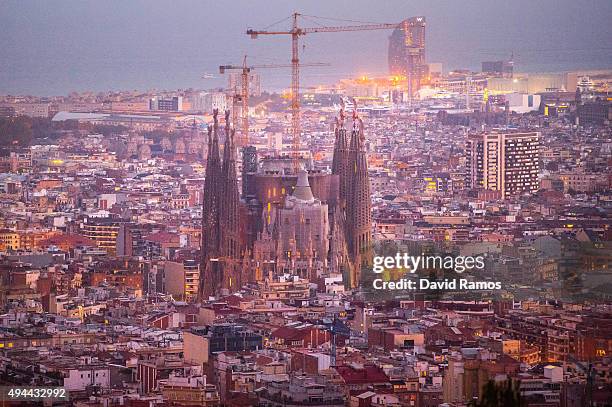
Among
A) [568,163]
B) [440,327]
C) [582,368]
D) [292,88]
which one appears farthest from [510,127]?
[582,368]

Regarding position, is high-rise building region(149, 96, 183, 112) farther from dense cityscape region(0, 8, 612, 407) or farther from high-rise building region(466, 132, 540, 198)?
high-rise building region(466, 132, 540, 198)

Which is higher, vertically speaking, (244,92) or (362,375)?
(244,92)

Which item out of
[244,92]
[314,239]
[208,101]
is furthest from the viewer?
[208,101]

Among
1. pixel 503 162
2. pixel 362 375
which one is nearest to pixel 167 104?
pixel 503 162

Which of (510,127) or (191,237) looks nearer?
(191,237)

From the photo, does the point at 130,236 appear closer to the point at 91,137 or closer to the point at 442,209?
the point at 442,209

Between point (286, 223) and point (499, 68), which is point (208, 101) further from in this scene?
point (286, 223)

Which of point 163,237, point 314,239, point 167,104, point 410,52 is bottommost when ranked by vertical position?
point 163,237
